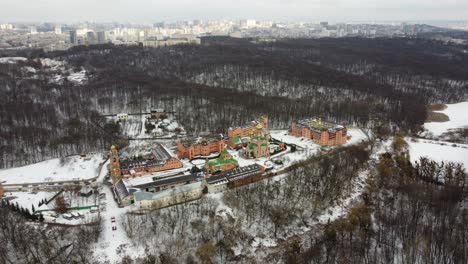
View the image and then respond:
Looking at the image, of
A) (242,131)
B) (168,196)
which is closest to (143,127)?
(242,131)

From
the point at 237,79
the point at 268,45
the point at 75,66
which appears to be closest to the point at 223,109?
the point at 237,79

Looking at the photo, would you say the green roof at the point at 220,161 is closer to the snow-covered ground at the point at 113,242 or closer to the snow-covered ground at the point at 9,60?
the snow-covered ground at the point at 113,242

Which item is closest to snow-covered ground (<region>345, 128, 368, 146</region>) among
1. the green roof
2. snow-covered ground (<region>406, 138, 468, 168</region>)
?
snow-covered ground (<region>406, 138, 468, 168</region>)

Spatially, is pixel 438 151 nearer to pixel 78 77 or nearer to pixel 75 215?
pixel 75 215

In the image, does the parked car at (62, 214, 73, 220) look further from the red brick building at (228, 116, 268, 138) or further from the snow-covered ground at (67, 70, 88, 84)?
the snow-covered ground at (67, 70, 88, 84)

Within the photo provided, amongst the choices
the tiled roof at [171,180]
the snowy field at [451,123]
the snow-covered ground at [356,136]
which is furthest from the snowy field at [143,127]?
the snowy field at [451,123]

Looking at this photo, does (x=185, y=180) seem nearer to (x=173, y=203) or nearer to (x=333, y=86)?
(x=173, y=203)

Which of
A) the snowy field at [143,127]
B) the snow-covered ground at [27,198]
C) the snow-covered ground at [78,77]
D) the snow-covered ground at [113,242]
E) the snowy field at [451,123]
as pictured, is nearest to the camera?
the snow-covered ground at [113,242]

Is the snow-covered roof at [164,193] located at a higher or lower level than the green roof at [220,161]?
lower
